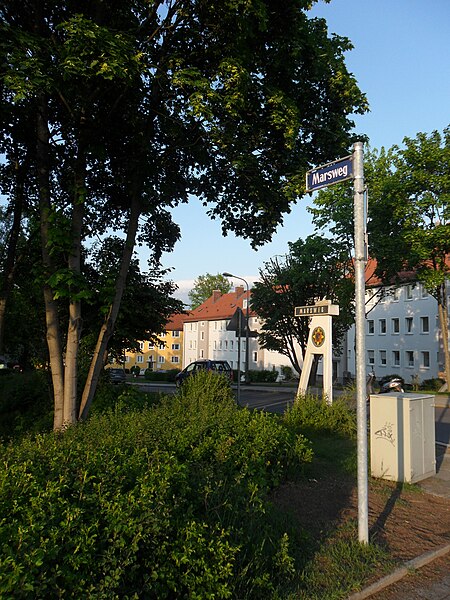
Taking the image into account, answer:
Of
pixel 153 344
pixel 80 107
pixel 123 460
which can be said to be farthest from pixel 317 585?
pixel 153 344

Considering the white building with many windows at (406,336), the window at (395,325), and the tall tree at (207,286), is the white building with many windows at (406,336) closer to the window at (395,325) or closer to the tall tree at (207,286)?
the window at (395,325)

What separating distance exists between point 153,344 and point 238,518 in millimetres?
11508

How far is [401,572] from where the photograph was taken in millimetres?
3920

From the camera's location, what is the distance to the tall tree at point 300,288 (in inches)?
1143

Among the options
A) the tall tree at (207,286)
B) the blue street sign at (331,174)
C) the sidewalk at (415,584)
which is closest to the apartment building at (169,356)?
the tall tree at (207,286)

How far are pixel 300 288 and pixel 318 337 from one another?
19.9 metres

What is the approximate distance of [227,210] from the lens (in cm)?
1042

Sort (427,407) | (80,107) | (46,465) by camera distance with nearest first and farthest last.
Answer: (46,465)
(427,407)
(80,107)

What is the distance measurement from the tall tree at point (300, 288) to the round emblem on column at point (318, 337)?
16.8 metres

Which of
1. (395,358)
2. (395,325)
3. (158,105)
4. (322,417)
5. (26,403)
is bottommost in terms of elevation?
(26,403)

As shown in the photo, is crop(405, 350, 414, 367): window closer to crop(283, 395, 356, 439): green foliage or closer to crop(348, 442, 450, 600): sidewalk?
crop(283, 395, 356, 439): green foliage

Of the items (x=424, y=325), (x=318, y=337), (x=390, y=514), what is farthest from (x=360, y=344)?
(x=424, y=325)

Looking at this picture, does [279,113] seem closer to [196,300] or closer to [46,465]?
[46,465]

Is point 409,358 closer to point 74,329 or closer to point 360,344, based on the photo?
point 74,329
